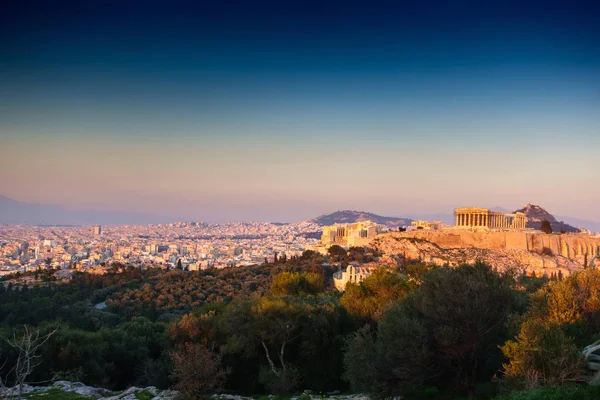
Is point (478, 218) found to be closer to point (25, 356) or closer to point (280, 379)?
point (280, 379)

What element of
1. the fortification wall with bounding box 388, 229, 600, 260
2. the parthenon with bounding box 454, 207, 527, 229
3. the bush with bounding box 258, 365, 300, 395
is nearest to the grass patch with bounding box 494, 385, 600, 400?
the bush with bounding box 258, 365, 300, 395

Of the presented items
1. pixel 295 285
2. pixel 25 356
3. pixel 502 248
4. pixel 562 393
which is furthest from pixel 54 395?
pixel 502 248

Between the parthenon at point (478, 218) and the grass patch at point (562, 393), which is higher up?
the parthenon at point (478, 218)

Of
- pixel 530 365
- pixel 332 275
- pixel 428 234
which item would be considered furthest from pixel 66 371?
pixel 428 234

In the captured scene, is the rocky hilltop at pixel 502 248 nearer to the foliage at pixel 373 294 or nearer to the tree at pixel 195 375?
the foliage at pixel 373 294

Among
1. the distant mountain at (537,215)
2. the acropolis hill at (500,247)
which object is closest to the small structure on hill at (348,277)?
the acropolis hill at (500,247)

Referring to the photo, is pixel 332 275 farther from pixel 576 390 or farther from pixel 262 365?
pixel 576 390
